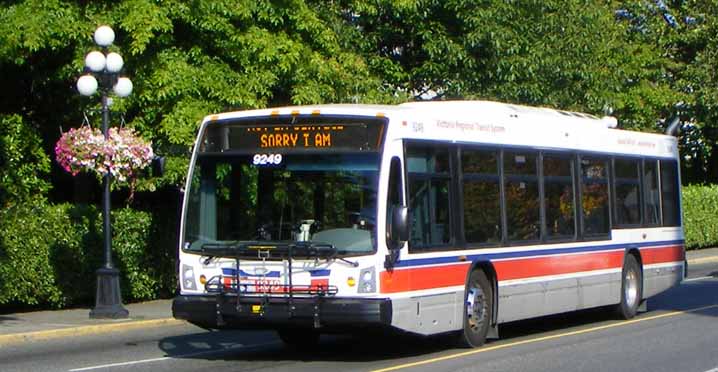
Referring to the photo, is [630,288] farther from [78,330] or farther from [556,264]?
[78,330]

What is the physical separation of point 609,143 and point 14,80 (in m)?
12.0

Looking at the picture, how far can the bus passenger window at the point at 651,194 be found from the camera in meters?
20.8

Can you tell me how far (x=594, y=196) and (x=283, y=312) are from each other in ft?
22.8

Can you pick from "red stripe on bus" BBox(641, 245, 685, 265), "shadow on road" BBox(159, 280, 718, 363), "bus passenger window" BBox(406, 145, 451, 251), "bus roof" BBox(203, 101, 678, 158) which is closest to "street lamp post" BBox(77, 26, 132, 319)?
"shadow on road" BBox(159, 280, 718, 363)

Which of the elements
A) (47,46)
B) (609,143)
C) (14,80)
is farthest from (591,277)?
(14,80)

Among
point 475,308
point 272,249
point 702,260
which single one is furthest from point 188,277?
point 702,260

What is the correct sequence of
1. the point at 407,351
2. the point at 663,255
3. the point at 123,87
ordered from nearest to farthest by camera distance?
the point at 407,351
the point at 123,87
the point at 663,255

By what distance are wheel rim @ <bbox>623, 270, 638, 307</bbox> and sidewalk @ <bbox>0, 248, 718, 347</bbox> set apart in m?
7.06

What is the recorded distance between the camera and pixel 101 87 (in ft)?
67.5

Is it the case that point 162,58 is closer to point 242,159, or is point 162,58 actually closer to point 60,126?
point 60,126

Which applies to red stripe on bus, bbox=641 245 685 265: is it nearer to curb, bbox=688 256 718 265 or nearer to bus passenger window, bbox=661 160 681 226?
bus passenger window, bbox=661 160 681 226

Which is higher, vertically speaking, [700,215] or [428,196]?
[700,215]

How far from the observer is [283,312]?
13.5 meters

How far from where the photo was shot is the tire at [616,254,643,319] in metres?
19.8
